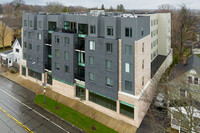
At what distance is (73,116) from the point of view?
89.5 ft

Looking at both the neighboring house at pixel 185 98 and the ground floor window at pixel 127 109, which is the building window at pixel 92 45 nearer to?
the ground floor window at pixel 127 109

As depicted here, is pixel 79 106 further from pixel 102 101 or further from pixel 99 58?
pixel 99 58

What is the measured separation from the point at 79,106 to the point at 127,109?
32.6ft

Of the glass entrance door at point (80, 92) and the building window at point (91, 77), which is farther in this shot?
the glass entrance door at point (80, 92)

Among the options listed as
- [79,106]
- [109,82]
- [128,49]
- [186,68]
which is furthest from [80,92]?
[186,68]

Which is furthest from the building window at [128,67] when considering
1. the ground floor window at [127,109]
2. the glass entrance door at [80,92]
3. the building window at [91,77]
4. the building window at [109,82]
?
the glass entrance door at [80,92]

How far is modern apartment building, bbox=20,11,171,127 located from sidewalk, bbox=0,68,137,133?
33.1 inches

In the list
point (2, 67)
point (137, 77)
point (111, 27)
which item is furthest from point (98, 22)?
point (2, 67)

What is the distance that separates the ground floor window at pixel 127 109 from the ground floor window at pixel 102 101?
155 centimetres

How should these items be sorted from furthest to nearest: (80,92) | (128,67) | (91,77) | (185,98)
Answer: (80,92), (91,77), (128,67), (185,98)

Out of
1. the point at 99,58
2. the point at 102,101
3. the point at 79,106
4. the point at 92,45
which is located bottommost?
the point at 79,106

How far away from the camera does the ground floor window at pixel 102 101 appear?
1075 inches

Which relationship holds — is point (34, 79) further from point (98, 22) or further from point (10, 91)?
point (98, 22)

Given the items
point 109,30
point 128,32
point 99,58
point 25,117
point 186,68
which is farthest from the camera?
point 186,68
